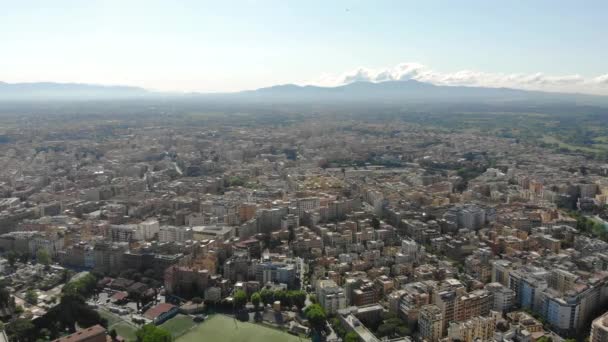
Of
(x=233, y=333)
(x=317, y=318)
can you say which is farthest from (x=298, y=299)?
(x=233, y=333)

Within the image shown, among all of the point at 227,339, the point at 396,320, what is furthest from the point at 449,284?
the point at 227,339

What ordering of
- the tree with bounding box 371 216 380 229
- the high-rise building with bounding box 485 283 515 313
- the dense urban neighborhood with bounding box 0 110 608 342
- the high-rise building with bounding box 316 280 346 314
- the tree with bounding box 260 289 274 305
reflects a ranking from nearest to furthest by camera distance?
the dense urban neighborhood with bounding box 0 110 608 342 < the high-rise building with bounding box 316 280 346 314 < the high-rise building with bounding box 485 283 515 313 < the tree with bounding box 260 289 274 305 < the tree with bounding box 371 216 380 229

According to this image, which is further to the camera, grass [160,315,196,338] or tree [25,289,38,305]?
tree [25,289,38,305]

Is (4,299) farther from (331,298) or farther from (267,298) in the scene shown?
(331,298)

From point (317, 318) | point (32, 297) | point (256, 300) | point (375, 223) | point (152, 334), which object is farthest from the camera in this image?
point (375, 223)

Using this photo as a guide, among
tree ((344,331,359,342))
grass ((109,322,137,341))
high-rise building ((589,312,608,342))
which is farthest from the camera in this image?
grass ((109,322,137,341))

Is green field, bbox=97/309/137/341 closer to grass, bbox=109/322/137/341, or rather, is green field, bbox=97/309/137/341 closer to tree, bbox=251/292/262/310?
grass, bbox=109/322/137/341

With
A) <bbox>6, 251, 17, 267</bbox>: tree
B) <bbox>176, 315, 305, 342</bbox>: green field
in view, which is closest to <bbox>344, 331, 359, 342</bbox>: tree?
<bbox>176, 315, 305, 342</bbox>: green field
